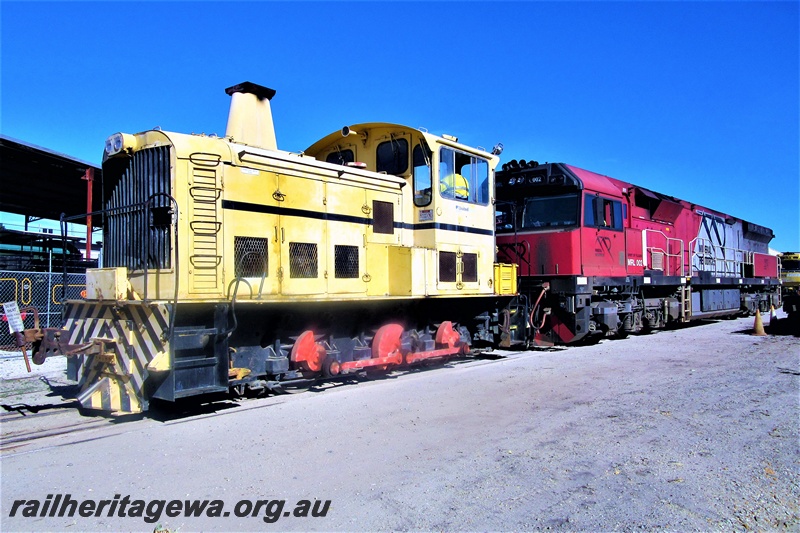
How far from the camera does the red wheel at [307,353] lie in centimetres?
812

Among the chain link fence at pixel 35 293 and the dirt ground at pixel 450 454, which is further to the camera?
the chain link fence at pixel 35 293


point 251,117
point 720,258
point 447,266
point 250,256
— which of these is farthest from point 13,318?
point 720,258

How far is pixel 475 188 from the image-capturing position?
10672 mm

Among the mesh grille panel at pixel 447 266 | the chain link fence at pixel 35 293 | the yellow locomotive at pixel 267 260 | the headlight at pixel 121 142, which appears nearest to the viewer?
the yellow locomotive at pixel 267 260

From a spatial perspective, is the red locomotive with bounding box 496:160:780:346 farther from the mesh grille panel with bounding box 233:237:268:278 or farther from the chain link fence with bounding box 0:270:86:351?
the chain link fence with bounding box 0:270:86:351

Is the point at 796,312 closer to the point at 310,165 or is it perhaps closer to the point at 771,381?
the point at 771,381

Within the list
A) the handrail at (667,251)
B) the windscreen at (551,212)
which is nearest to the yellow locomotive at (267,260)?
the windscreen at (551,212)

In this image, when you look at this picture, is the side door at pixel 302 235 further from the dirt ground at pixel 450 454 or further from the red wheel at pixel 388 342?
the dirt ground at pixel 450 454

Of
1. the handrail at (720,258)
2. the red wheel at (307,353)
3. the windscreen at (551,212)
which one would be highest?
the windscreen at (551,212)

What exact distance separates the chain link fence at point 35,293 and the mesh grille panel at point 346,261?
646 cm

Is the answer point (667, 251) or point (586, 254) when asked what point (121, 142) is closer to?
point (586, 254)

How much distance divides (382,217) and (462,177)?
1.86 metres

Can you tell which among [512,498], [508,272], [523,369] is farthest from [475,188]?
[512,498]

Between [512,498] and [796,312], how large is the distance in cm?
1608
